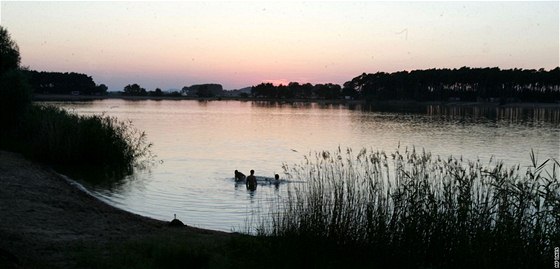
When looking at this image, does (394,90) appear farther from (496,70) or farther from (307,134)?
(307,134)

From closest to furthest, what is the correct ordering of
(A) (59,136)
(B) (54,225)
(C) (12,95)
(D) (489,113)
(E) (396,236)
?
(E) (396,236) → (B) (54,225) → (A) (59,136) → (C) (12,95) → (D) (489,113)

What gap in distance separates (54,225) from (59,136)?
53.3 ft

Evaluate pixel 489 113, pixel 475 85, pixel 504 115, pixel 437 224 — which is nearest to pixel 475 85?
pixel 475 85

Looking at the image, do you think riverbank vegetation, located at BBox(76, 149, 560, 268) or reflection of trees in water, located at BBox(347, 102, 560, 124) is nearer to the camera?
riverbank vegetation, located at BBox(76, 149, 560, 268)

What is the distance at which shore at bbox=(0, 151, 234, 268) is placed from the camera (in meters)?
9.16

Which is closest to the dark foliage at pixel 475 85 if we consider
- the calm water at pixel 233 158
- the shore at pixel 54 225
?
the calm water at pixel 233 158

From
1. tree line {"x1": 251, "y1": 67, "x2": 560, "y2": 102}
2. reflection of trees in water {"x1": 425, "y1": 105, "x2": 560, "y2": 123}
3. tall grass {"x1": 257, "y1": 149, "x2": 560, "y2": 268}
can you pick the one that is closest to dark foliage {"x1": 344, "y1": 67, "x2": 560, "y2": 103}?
tree line {"x1": 251, "y1": 67, "x2": 560, "y2": 102}

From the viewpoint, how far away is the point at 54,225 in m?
12.5

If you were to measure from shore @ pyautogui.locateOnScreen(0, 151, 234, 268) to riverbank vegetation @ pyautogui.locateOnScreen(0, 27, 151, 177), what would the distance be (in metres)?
6.53

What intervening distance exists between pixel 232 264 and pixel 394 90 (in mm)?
191642

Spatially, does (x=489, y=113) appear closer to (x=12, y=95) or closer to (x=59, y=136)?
(x=12, y=95)

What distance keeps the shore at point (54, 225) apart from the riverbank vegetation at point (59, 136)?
6.53 metres

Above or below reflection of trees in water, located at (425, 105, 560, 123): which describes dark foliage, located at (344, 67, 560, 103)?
above

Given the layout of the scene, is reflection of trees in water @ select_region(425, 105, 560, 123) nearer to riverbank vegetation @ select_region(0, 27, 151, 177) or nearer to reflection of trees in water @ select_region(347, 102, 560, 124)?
reflection of trees in water @ select_region(347, 102, 560, 124)
